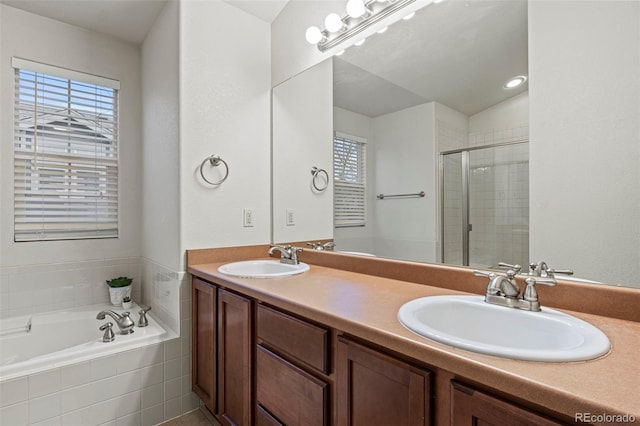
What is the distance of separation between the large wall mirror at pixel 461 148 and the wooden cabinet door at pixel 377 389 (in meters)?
0.64

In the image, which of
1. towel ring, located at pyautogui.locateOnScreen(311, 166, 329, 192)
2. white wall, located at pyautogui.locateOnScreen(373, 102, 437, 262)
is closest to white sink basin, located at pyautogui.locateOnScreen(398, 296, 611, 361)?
white wall, located at pyautogui.locateOnScreen(373, 102, 437, 262)

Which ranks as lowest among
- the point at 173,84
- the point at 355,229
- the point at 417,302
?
the point at 417,302

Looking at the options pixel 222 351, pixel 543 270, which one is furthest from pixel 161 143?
pixel 543 270

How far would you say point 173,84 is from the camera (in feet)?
6.56

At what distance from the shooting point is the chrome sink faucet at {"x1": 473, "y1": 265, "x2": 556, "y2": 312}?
0.95 meters

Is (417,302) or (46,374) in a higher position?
(417,302)

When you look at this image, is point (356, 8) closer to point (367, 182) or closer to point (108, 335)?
point (367, 182)

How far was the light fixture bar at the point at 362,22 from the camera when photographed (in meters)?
1.56

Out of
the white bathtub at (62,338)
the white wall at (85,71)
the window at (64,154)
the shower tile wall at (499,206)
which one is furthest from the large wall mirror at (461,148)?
the window at (64,154)

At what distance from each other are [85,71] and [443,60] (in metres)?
2.55

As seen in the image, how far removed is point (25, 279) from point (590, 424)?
296 centimetres

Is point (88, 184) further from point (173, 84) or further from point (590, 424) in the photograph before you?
point (590, 424)

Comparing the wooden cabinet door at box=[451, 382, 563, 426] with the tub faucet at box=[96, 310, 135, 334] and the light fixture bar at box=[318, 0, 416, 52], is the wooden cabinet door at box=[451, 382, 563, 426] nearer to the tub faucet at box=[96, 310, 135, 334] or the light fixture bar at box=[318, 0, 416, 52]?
the light fixture bar at box=[318, 0, 416, 52]

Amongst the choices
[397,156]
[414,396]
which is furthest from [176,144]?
[414,396]
